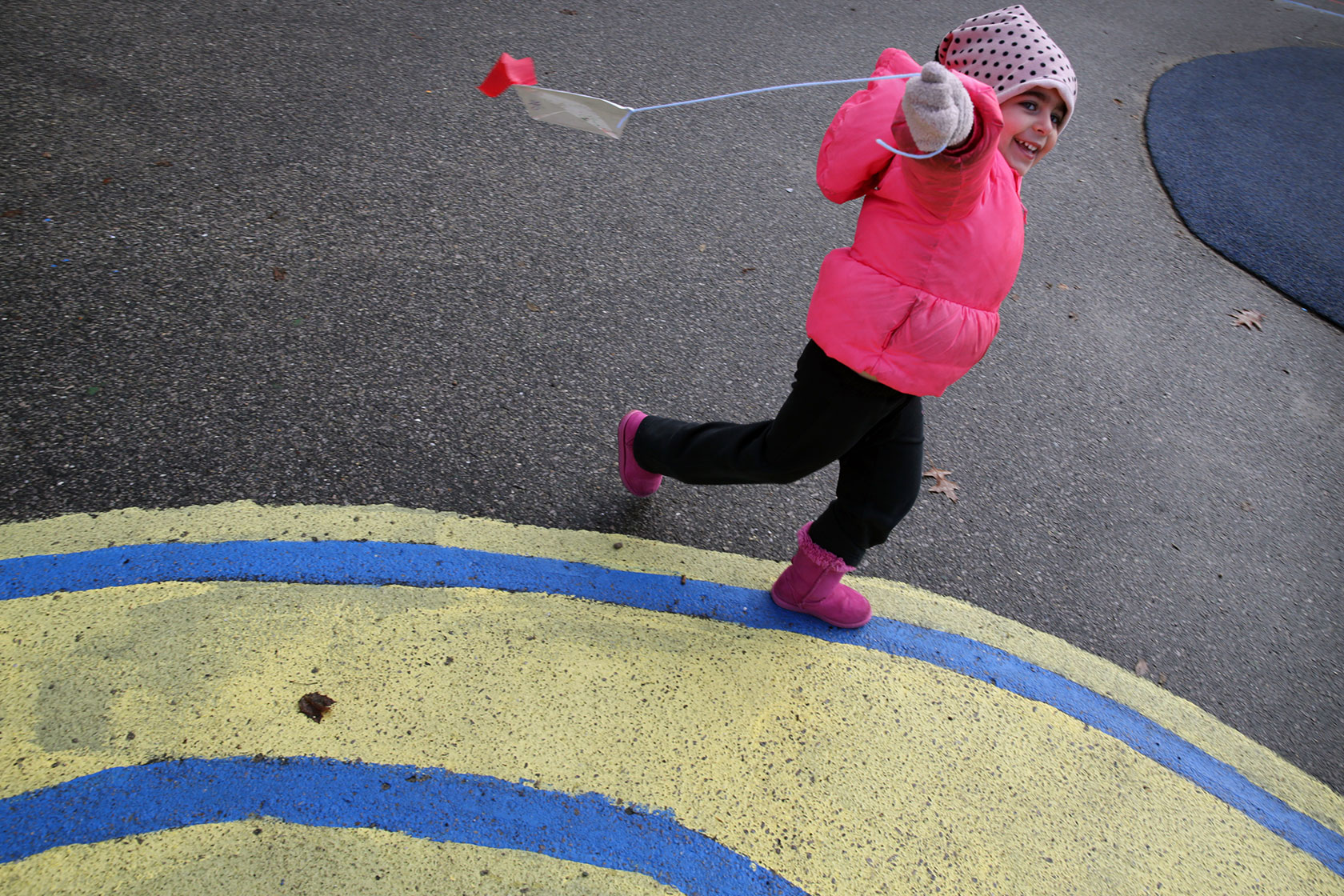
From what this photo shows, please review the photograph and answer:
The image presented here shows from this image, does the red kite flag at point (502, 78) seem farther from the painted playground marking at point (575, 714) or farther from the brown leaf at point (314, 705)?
the brown leaf at point (314, 705)

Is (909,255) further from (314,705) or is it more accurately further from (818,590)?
(314,705)

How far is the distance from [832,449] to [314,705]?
1.48 m

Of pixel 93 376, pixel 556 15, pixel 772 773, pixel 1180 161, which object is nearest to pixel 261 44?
pixel 556 15

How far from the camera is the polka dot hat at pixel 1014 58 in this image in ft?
5.82

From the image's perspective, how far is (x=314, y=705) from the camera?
204 centimetres

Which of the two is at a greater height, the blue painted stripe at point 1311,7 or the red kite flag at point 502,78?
the red kite flag at point 502,78

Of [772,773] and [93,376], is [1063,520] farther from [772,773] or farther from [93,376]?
[93,376]

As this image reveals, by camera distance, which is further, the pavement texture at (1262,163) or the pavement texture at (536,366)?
the pavement texture at (1262,163)

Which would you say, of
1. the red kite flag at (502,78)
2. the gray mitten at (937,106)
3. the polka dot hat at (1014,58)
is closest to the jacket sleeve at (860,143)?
the polka dot hat at (1014,58)

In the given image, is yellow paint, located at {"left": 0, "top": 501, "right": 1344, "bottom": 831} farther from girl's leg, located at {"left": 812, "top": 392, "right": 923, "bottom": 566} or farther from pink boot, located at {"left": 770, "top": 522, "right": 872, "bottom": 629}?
girl's leg, located at {"left": 812, "top": 392, "right": 923, "bottom": 566}

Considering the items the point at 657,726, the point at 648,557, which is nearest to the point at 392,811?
the point at 657,726

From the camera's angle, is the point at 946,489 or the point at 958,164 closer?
the point at 958,164

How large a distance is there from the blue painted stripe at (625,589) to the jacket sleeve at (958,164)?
1.37m

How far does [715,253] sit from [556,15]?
2744mm
